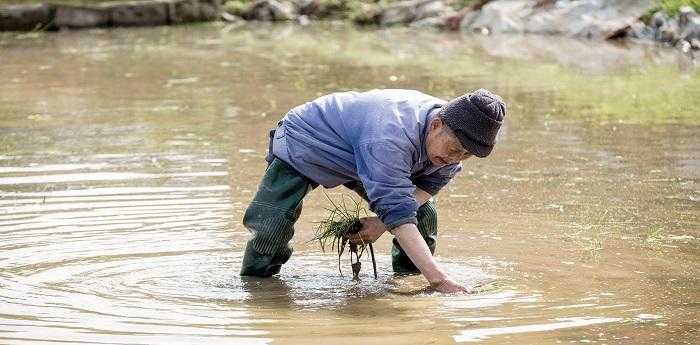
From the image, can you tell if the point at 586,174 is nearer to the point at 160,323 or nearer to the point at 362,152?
the point at 362,152

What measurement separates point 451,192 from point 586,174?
1084 millimetres

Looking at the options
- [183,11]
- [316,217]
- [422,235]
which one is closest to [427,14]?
[183,11]

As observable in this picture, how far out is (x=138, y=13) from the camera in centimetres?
2320

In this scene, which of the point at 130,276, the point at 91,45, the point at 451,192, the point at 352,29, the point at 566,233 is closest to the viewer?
the point at 130,276

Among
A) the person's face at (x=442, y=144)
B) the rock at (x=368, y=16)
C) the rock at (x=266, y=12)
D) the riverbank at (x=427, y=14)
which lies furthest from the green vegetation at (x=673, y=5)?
the person's face at (x=442, y=144)

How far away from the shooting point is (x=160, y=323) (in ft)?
17.2

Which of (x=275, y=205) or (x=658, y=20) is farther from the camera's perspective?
(x=658, y=20)

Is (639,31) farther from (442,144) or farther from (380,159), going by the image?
(380,159)

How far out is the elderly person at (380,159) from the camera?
17.6 ft

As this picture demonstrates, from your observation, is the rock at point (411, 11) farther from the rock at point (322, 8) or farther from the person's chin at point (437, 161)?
the person's chin at point (437, 161)

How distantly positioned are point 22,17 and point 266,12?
5.15m

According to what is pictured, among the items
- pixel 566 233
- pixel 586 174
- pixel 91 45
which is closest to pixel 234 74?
Result: pixel 91 45

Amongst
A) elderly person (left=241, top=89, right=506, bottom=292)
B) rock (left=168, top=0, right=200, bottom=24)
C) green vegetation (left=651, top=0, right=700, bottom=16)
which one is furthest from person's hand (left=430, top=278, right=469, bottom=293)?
rock (left=168, top=0, right=200, bottom=24)

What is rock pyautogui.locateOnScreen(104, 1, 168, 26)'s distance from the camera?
2302cm
